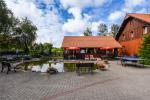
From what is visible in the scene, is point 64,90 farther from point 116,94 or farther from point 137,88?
point 137,88

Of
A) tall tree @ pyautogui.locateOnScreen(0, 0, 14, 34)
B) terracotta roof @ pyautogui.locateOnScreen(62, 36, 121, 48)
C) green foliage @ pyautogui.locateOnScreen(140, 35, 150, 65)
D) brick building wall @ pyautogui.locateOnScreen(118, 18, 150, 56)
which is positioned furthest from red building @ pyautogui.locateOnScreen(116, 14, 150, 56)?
tall tree @ pyautogui.locateOnScreen(0, 0, 14, 34)

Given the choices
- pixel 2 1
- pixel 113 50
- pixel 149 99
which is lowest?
pixel 149 99

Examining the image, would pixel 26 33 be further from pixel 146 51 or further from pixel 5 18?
pixel 146 51

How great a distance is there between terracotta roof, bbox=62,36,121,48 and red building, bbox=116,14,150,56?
5.98 feet

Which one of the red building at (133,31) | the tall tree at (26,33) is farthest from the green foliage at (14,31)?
the red building at (133,31)

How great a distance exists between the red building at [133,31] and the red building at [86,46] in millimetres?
1886

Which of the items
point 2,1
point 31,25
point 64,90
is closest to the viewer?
point 64,90

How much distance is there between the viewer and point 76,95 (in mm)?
9344

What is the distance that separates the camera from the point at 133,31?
34.9 metres

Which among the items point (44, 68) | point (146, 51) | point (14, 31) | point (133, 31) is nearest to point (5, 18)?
point (14, 31)

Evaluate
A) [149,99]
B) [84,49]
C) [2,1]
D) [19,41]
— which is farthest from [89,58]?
[149,99]

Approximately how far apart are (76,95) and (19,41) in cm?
4138

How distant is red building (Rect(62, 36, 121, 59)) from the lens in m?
38.5

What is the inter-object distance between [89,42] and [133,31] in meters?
8.84
